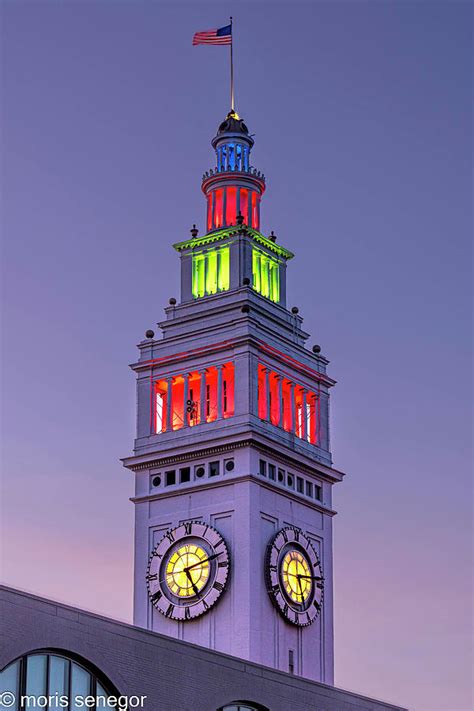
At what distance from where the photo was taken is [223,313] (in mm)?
112688

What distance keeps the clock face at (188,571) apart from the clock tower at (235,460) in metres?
0.09

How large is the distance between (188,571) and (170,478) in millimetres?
6735

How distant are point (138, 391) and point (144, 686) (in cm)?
4622

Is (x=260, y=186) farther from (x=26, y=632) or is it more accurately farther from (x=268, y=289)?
(x=26, y=632)

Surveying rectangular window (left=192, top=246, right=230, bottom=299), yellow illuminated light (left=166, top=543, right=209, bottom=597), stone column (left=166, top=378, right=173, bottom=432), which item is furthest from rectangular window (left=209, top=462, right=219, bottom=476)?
rectangular window (left=192, top=246, right=230, bottom=299)

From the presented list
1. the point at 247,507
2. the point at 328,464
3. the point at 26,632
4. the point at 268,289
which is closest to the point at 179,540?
the point at 247,507

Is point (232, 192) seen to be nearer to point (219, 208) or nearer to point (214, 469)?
point (219, 208)

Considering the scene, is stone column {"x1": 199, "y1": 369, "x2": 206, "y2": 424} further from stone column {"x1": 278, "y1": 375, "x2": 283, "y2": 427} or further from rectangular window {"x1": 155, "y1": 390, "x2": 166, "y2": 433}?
stone column {"x1": 278, "y1": 375, "x2": 283, "y2": 427}

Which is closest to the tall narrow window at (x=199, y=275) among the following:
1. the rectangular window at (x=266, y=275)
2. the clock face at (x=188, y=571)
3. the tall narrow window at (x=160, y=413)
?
the rectangular window at (x=266, y=275)

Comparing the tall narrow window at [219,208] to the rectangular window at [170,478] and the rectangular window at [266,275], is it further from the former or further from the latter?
the rectangular window at [170,478]

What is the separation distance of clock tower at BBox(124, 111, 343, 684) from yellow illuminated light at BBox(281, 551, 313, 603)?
0.09m

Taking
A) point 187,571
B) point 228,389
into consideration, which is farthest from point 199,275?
point 187,571

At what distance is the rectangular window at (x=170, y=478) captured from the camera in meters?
109

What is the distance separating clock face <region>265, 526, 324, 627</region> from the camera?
104312 mm
